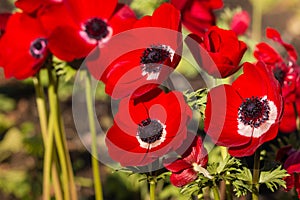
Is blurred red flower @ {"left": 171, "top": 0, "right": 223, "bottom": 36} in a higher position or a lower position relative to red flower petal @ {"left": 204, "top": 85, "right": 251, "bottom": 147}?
higher

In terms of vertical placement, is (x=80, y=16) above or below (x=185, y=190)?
above

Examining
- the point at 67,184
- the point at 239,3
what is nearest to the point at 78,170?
the point at 67,184

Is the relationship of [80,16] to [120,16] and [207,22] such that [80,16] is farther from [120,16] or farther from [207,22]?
[207,22]

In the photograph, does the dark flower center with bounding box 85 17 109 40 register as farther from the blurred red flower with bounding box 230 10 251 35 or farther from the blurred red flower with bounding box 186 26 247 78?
the blurred red flower with bounding box 230 10 251 35

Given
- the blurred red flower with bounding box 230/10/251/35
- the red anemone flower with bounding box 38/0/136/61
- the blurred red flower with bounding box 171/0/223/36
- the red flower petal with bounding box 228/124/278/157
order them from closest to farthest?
the red flower petal with bounding box 228/124/278/157
the red anemone flower with bounding box 38/0/136/61
the blurred red flower with bounding box 171/0/223/36
the blurred red flower with bounding box 230/10/251/35

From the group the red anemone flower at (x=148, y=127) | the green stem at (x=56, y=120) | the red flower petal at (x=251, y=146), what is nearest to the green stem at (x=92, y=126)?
the green stem at (x=56, y=120)

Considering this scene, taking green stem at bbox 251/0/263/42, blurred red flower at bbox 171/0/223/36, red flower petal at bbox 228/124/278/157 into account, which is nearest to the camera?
red flower petal at bbox 228/124/278/157

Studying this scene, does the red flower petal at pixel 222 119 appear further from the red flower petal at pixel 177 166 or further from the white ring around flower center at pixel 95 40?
the white ring around flower center at pixel 95 40

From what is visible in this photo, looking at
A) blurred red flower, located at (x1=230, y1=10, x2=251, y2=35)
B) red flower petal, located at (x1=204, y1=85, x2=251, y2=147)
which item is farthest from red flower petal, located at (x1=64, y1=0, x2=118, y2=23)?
blurred red flower, located at (x1=230, y1=10, x2=251, y2=35)
